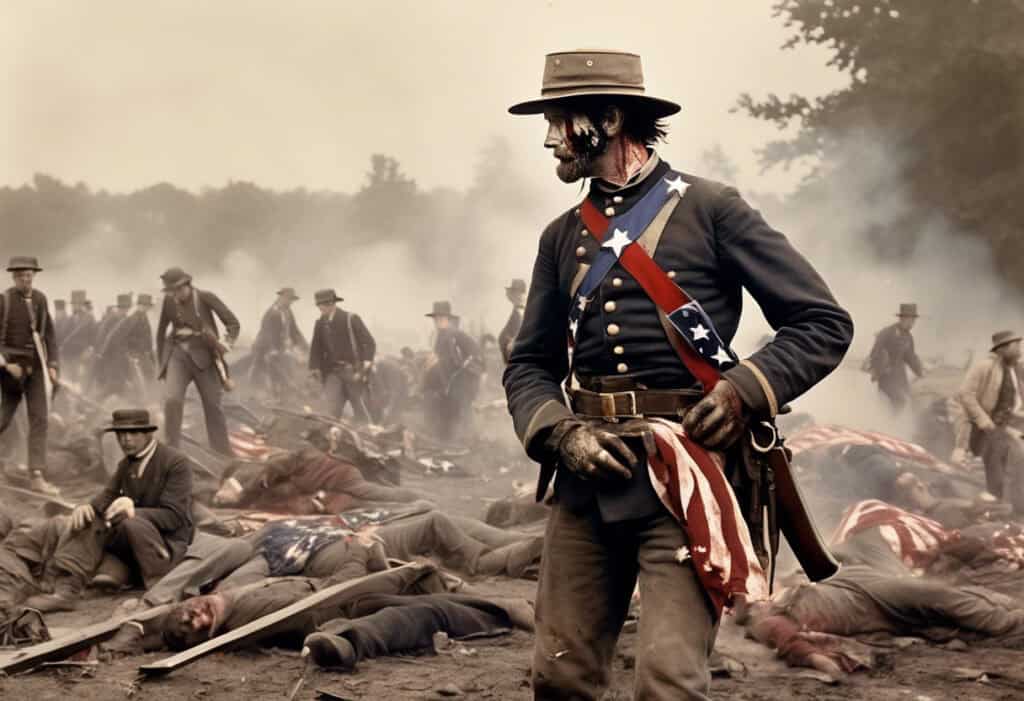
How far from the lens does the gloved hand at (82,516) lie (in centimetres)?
793

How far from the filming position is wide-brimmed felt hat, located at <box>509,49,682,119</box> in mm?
3232

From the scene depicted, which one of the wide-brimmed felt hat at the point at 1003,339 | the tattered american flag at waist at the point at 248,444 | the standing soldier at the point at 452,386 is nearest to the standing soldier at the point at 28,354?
the tattered american flag at waist at the point at 248,444

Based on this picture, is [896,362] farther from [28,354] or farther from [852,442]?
[28,354]

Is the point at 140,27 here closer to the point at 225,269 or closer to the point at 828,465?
the point at 225,269

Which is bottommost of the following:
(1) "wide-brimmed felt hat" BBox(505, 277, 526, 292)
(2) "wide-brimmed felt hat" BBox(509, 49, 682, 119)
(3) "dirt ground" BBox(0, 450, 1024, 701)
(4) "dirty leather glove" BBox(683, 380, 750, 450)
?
(3) "dirt ground" BBox(0, 450, 1024, 701)

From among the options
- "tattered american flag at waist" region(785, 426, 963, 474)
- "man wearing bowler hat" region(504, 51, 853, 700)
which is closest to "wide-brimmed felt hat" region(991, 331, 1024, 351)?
"tattered american flag at waist" region(785, 426, 963, 474)

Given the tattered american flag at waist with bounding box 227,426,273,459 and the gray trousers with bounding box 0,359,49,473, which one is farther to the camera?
the tattered american flag at waist with bounding box 227,426,273,459

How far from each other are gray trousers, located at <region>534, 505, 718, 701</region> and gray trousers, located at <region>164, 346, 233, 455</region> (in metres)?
9.92

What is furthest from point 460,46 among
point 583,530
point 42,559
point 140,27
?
point 583,530

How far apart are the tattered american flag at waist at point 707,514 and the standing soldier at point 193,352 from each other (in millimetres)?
9872

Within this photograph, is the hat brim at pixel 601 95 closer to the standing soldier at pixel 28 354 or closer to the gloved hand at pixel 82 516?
the gloved hand at pixel 82 516

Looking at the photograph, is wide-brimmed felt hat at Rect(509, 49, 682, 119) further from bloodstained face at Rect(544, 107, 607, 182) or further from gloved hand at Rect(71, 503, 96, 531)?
gloved hand at Rect(71, 503, 96, 531)

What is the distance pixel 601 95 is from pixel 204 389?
10109mm

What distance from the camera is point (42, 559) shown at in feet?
26.6
